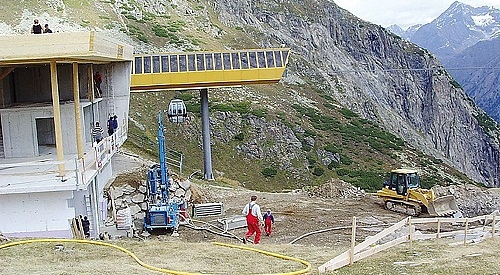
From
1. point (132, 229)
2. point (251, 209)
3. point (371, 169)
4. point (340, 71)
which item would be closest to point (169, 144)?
point (371, 169)

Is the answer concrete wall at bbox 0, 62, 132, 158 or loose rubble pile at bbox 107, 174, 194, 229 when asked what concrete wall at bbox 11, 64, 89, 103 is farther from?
loose rubble pile at bbox 107, 174, 194, 229

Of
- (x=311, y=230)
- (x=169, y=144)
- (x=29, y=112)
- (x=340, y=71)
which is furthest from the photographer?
(x=340, y=71)

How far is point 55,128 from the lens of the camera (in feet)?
59.2

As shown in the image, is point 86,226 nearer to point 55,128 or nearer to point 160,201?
point 55,128

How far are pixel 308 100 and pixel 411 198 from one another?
5174cm

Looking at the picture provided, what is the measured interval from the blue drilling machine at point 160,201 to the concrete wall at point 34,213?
6088mm

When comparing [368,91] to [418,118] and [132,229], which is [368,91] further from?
[132,229]

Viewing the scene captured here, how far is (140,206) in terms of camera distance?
89.4 ft

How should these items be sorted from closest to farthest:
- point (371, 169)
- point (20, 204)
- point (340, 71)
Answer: point (20, 204), point (371, 169), point (340, 71)

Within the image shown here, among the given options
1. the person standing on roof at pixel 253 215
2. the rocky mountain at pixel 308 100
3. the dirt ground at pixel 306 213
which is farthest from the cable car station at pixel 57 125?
the rocky mountain at pixel 308 100

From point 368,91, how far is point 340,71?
790 centimetres

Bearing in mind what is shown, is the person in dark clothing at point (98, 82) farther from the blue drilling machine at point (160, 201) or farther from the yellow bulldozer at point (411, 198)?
the yellow bulldozer at point (411, 198)

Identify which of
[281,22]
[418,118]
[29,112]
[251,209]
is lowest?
[418,118]

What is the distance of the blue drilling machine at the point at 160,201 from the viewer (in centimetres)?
2364
